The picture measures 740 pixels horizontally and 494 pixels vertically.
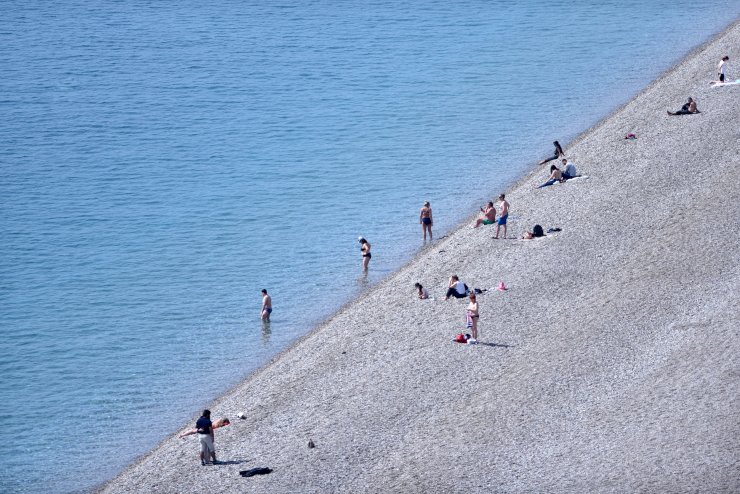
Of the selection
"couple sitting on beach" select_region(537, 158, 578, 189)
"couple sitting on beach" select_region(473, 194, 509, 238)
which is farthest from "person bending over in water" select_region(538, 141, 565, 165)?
"couple sitting on beach" select_region(473, 194, 509, 238)

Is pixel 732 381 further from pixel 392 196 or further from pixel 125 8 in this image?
pixel 125 8

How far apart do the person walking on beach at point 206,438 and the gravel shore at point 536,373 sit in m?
0.33

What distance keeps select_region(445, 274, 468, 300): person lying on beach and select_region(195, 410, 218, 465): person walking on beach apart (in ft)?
30.0

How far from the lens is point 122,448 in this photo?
98.9 feet

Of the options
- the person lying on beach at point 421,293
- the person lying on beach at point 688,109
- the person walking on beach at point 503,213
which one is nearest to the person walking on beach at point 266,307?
the person lying on beach at point 421,293

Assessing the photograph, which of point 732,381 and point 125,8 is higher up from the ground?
point 125,8

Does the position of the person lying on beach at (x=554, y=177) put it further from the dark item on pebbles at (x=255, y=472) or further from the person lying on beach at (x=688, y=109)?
the dark item on pebbles at (x=255, y=472)

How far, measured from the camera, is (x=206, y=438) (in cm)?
2641

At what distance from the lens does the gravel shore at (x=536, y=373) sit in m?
23.4

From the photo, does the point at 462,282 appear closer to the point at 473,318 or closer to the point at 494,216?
the point at 473,318

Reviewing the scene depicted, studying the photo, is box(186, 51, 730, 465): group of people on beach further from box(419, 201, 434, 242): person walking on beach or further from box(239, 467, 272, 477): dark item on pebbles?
box(239, 467, 272, 477): dark item on pebbles

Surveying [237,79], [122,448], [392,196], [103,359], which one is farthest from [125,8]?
[122,448]

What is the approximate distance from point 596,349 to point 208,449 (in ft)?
31.0

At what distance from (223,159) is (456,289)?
82.9 ft
